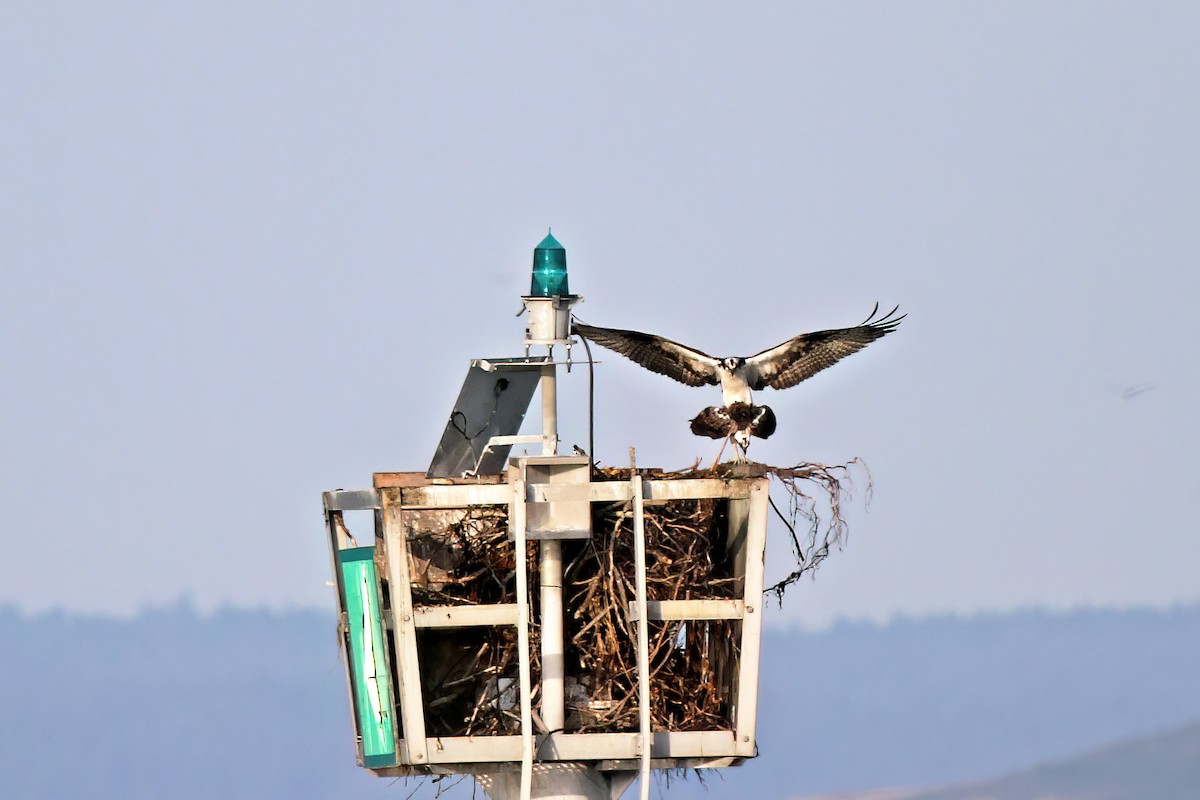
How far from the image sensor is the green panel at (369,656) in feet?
78.4

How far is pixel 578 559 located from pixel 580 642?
2.86 feet

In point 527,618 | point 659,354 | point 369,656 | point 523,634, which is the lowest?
point 369,656

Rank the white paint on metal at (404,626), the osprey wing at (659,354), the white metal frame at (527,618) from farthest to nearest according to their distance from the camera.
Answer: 1. the osprey wing at (659,354)
2. the white paint on metal at (404,626)
3. the white metal frame at (527,618)

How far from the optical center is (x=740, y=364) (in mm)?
24703

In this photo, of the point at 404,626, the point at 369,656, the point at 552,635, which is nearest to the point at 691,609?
the point at 552,635

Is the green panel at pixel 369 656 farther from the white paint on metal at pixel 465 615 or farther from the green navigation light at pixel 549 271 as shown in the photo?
the green navigation light at pixel 549 271

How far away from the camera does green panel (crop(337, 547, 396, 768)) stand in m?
23.9

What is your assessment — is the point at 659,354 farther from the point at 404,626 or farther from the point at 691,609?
the point at 404,626

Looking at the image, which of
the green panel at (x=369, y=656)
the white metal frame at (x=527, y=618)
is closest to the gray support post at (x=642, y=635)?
the white metal frame at (x=527, y=618)

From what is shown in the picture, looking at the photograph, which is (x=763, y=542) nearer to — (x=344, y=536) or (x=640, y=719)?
(x=640, y=719)

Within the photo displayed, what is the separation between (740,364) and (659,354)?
1.12 m

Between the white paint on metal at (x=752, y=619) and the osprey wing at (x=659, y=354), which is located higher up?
the osprey wing at (x=659, y=354)

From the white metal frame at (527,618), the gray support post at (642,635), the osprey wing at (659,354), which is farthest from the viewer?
the osprey wing at (659,354)

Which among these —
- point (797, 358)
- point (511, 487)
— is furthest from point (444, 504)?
point (797, 358)
